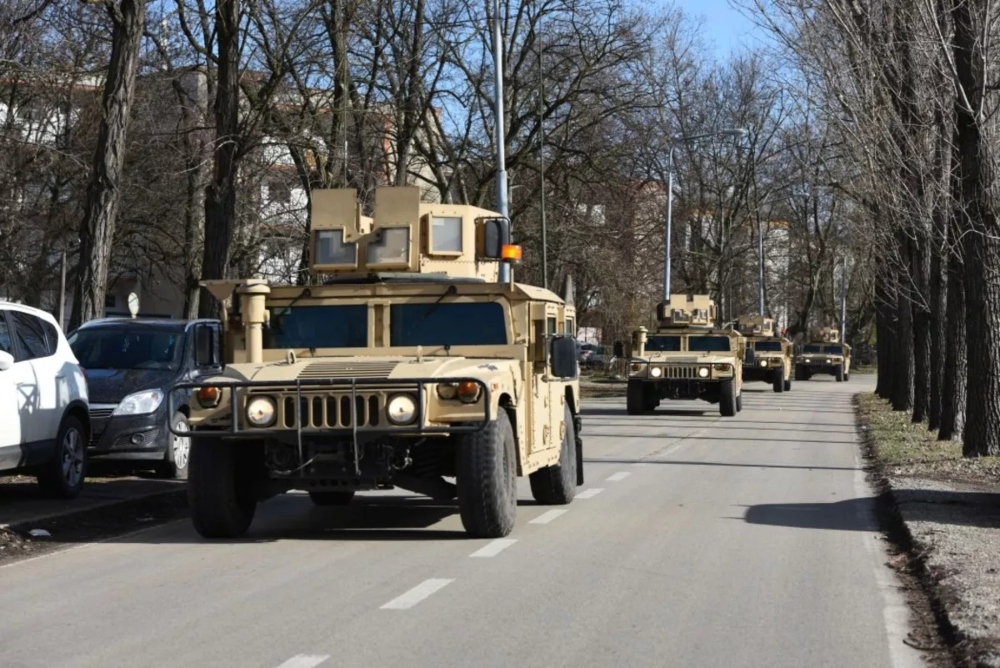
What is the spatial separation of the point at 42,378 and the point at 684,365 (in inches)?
770

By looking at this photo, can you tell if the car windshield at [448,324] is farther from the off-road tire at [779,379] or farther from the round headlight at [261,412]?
the off-road tire at [779,379]

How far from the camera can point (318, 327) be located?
11.8m

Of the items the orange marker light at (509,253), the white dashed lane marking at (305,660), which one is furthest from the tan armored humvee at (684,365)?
the white dashed lane marking at (305,660)

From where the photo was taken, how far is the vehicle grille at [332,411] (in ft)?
33.0

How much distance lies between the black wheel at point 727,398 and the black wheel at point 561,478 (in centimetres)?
1736

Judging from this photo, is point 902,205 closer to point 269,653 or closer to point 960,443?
point 960,443

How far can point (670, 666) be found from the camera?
261 inches

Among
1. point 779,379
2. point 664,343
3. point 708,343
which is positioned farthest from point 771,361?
point 664,343

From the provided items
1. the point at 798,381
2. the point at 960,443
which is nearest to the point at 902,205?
the point at 960,443

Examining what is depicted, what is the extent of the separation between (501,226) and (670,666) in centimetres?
638

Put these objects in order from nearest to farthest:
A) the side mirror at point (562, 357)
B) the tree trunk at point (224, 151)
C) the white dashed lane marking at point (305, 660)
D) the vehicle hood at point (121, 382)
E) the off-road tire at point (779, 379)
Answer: the white dashed lane marking at point (305, 660) < the side mirror at point (562, 357) < the vehicle hood at point (121, 382) < the tree trunk at point (224, 151) < the off-road tire at point (779, 379)

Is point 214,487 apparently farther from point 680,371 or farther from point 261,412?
point 680,371

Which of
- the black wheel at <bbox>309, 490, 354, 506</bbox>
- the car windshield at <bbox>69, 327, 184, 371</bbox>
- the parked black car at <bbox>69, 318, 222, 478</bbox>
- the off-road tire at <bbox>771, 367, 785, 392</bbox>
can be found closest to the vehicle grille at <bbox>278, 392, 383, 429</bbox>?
the black wheel at <bbox>309, 490, 354, 506</bbox>

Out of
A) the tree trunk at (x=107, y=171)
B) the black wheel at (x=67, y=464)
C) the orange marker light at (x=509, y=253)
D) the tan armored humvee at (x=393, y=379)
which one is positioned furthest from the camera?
the tree trunk at (x=107, y=171)
